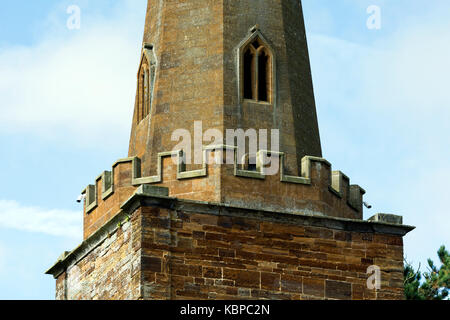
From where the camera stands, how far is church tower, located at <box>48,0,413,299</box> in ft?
109

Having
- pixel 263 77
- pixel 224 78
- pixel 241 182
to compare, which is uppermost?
pixel 263 77

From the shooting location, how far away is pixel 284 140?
115 feet

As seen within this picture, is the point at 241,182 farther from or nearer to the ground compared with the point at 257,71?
nearer to the ground

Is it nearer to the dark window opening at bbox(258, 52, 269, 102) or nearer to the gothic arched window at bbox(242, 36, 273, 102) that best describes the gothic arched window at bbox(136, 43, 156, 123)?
the gothic arched window at bbox(242, 36, 273, 102)

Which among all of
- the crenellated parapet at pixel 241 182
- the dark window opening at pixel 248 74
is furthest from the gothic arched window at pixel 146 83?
the dark window opening at pixel 248 74

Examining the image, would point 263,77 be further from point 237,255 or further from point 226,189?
point 237,255

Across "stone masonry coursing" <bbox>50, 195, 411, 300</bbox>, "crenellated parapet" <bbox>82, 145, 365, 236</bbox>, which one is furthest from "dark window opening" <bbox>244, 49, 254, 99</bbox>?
"stone masonry coursing" <bbox>50, 195, 411, 300</bbox>

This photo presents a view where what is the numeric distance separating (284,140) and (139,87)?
360cm

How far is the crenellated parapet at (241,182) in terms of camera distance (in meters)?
33.8

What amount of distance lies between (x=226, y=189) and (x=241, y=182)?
364mm

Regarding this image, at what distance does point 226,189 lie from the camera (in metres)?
33.8

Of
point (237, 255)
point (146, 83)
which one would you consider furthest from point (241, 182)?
point (146, 83)
